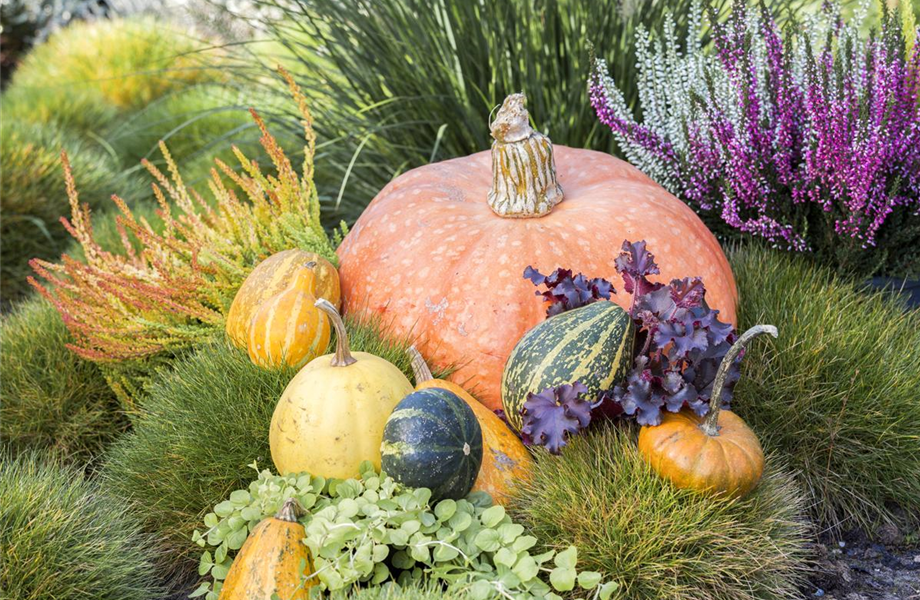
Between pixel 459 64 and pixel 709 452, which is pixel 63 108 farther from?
pixel 709 452

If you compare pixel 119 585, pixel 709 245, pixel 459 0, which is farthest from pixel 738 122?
pixel 119 585

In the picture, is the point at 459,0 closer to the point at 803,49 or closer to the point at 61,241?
the point at 803,49

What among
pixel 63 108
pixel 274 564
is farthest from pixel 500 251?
pixel 63 108

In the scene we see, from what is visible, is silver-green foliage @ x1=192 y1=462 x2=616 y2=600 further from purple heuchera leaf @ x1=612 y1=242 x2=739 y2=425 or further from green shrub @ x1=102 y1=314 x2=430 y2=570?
purple heuchera leaf @ x1=612 y1=242 x2=739 y2=425

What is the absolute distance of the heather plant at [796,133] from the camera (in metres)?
2.87

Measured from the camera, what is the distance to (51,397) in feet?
A: 9.86

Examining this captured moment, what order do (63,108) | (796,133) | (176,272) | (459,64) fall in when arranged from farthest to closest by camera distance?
(63,108), (459,64), (796,133), (176,272)

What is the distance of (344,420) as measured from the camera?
2166 millimetres

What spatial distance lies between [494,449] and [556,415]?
0.23m

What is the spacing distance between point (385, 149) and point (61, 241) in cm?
191

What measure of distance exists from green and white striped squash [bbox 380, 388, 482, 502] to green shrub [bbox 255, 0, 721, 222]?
6.03ft

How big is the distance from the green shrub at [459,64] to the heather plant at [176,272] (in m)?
0.70

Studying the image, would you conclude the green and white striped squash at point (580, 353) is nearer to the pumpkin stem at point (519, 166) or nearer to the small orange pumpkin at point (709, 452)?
the small orange pumpkin at point (709, 452)

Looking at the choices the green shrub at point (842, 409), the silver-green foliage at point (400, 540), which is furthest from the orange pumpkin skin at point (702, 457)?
the green shrub at point (842, 409)
